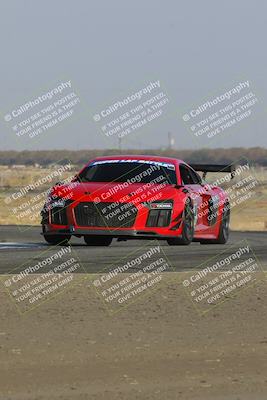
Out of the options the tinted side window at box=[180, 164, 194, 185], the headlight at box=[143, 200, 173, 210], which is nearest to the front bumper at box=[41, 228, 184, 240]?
the headlight at box=[143, 200, 173, 210]

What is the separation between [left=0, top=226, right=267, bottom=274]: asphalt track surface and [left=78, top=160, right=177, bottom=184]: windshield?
1196 mm

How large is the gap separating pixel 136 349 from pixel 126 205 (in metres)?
8.08

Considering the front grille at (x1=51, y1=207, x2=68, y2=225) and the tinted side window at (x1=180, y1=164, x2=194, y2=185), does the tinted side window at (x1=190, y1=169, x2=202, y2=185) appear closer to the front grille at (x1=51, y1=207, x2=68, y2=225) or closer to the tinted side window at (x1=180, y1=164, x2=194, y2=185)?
the tinted side window at (x1=180, y1=164, x2=194, y2=185)

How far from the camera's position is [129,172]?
17.8 meters

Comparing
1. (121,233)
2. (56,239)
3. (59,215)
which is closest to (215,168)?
(121,233)

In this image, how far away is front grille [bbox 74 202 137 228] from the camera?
54.7ft

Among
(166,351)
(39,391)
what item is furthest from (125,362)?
(39,391)

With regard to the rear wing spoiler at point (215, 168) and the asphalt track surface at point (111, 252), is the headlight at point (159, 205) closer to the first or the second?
the asphalt track surface at point (111, 252)

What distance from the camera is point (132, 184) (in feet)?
56.6

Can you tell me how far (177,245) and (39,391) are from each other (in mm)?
11009

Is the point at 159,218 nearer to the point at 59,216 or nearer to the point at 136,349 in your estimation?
the point at 59,216

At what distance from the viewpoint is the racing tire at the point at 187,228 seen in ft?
56.7

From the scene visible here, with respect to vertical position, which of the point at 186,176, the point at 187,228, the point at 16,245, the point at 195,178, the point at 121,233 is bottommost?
the point at 187,228

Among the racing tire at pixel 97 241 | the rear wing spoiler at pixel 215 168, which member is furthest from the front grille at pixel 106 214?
the rear wing spoiler at pixel 215 168
